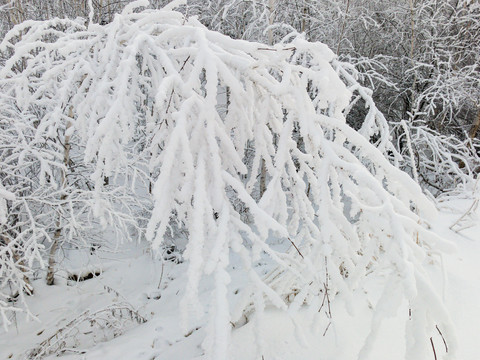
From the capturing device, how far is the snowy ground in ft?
7.50

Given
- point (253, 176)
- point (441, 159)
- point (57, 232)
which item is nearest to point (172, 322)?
point (57, 232)

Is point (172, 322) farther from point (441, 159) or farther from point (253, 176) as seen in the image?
point (441, 159)

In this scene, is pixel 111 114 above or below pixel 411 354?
above

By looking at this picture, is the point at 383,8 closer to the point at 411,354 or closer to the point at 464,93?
the point at 464,93

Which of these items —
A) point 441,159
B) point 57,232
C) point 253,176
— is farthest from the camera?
point 441,159

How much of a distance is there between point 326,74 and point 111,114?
92cm

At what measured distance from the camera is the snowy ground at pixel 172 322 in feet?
7.50

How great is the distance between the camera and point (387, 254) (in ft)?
3.81

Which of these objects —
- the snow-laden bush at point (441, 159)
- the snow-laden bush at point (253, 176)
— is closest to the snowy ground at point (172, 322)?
the snow-laden bush at point (253, 176)

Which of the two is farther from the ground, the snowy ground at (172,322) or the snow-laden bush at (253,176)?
the snow-laden bush at (253,176)

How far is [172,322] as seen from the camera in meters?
3.53

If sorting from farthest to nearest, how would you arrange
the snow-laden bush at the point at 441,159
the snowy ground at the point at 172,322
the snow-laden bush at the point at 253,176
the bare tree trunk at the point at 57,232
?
the snow-laden bush at the point at 441,159 < the bare tree trunk at the point at 57,232 < the snowy ground at the point at 172,322 < the snow-laden bush at the point at 253,176

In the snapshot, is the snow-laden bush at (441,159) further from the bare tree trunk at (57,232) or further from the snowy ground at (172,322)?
the bare tree trunk at (57,232)

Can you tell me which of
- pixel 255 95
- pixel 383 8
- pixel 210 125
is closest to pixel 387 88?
pixel 383 8
